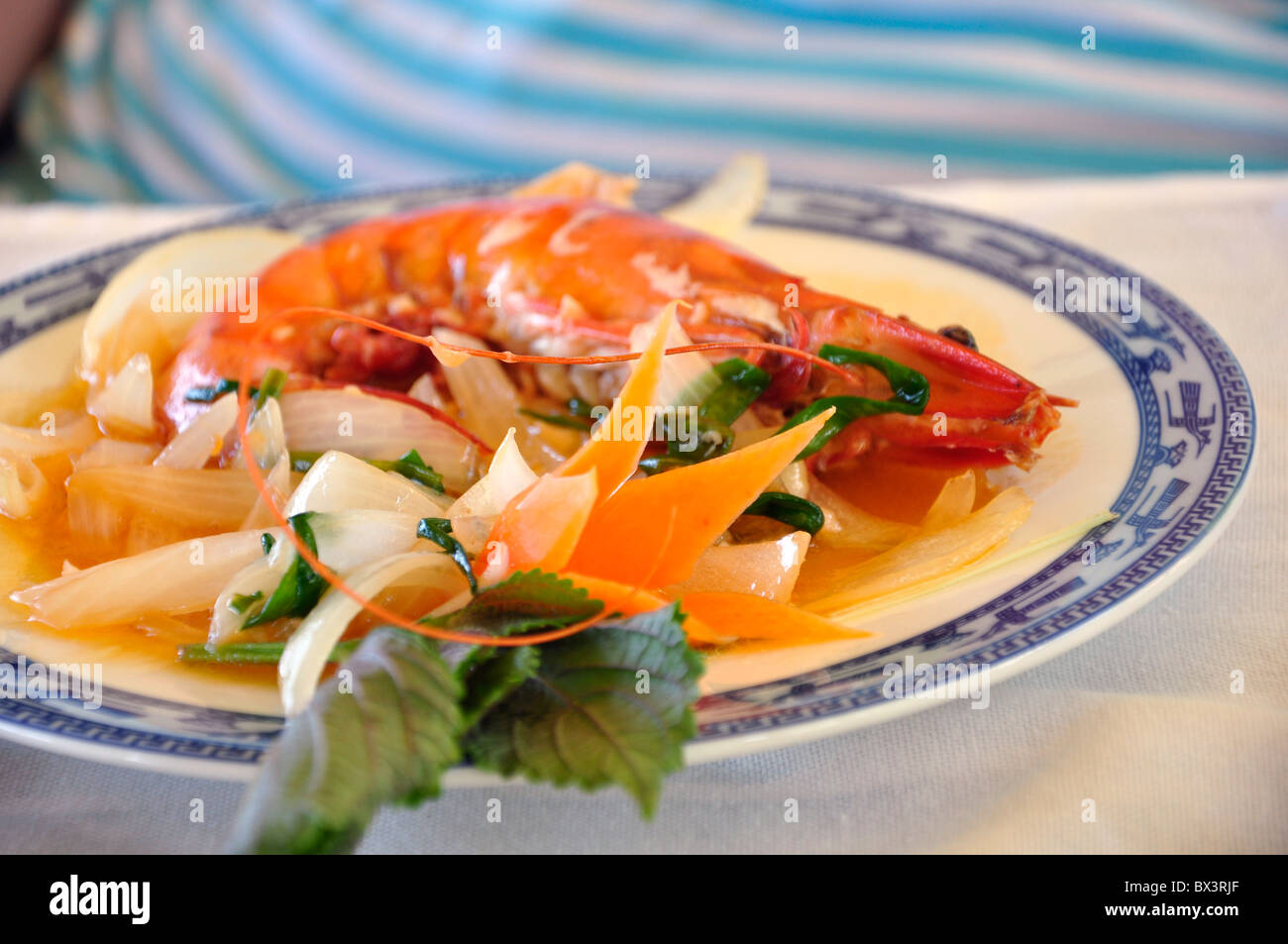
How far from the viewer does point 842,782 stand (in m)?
0.94

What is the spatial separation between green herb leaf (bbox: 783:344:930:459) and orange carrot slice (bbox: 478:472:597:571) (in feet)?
1.07

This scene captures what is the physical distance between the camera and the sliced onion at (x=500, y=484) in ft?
3.51

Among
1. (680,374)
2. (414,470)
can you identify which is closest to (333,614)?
(414,470)

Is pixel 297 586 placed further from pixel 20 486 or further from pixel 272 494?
pixel 20 486

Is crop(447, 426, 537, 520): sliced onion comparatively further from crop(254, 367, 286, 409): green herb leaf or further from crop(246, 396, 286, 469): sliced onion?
crop(254, 367, 286, 409): green herb leaf

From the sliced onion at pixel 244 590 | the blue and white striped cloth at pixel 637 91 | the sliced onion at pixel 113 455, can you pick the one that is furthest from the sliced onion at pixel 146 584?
the blue and white striped cloth at pixel 637 91

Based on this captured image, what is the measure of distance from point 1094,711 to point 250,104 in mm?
3180

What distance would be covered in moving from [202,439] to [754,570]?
27.5 inches

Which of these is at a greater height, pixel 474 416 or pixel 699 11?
pixel 699 11

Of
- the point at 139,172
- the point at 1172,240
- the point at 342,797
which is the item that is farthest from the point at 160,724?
the point at 139,172

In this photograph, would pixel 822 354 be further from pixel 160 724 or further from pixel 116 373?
pixel 116 373

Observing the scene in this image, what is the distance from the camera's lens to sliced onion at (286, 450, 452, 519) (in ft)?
3.56

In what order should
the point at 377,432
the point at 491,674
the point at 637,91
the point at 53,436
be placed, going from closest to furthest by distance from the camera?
the point at 491,674
the point at 377,432
the point at 53,436
the point at 637,91

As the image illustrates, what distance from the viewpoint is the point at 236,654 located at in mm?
1014
